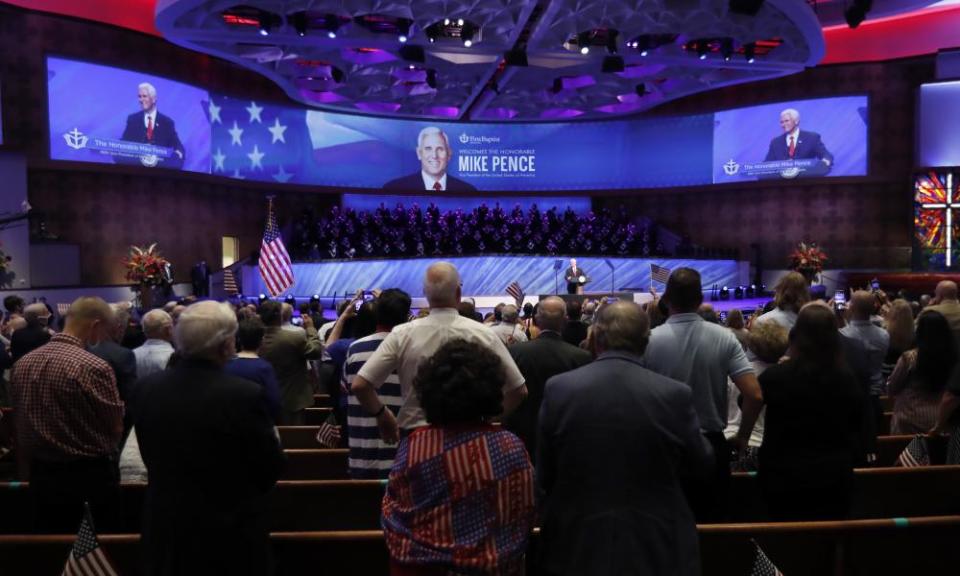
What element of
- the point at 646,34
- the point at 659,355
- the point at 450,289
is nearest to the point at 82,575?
the point at 450,289

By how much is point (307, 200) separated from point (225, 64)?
445 centimetres

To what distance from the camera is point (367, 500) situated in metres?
3.50

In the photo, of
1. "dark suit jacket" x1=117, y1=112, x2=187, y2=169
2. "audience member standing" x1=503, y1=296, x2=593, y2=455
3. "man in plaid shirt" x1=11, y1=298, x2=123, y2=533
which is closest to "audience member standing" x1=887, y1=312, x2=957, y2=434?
"audience member standing" x1=503, y1=296, x2=593, y2=455

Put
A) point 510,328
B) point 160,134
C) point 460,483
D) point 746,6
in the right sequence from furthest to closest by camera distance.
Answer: point 160,134
point 746,6
point 510,328
point 460,483

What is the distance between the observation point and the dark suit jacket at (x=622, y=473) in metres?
2.18

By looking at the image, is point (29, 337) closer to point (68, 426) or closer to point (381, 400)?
point (68, 426)

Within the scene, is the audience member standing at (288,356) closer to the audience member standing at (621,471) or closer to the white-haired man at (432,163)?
the audience member standing at (621,471)

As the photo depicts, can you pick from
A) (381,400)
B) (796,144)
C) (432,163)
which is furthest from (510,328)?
(432,163)

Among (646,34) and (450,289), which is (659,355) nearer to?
(450,289)

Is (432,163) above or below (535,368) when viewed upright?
above

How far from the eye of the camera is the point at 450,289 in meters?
3.22

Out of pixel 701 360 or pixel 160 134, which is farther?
pixel 160 134

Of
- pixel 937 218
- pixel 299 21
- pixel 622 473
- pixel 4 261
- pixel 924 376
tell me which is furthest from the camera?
pixel 937 218

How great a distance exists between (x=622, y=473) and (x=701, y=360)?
1.12 metres
